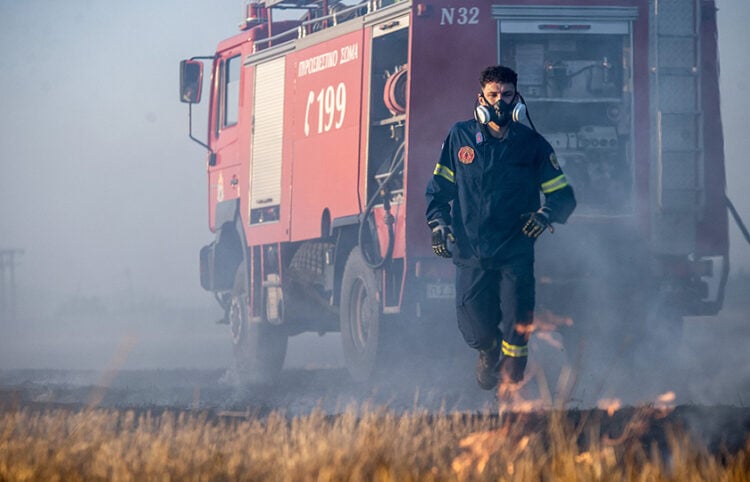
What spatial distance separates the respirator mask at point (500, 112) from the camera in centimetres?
819

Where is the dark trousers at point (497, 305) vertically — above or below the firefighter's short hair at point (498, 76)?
below

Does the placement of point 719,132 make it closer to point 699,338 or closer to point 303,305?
point 699,338

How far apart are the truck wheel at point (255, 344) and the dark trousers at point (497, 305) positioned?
7.83 meters

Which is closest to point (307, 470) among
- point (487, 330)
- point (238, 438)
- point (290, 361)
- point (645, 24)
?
point (238, 438)

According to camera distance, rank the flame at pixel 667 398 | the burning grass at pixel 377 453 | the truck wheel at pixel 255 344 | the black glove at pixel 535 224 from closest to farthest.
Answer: the burning grass at pixel 377 453
the black glove at pixel 535 224
the flame at pixel 667 398
the truck wheel at pixel 255 344

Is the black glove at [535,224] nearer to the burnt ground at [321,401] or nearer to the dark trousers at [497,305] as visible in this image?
the dark trousers at [497,305]

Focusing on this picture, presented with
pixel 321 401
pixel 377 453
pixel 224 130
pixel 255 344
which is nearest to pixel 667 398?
pixel 321 401

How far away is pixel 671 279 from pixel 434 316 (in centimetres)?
204

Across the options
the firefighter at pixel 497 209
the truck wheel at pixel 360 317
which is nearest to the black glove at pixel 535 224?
the firefighter at pixel 497 209

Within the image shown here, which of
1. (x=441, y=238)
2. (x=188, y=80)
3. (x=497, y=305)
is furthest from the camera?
(x=188, y=80)

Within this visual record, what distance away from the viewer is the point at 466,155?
27.4 feet

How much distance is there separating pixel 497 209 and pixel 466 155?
1.17ft

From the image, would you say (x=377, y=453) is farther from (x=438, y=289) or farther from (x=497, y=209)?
(x=438, y=289)

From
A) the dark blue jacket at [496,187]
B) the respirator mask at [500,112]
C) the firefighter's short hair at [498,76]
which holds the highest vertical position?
the firefighter's short hair at [498,76]
